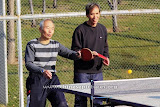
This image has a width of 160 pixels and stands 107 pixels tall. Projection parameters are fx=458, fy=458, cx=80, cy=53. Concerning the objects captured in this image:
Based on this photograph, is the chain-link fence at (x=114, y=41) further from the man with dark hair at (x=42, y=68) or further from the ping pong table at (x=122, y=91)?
the ping pong table at (x=122, y=91)

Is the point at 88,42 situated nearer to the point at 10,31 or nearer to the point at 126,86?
the point at 126,86

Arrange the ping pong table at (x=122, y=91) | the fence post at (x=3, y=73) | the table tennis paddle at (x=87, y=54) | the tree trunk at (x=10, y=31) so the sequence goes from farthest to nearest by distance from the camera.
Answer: the tree trunk at (x=10, y=31) → the fence post at (x=3, y=73) → the table tennis paddle at (x=87, y=54) → the ping pong table at (x=122, y=91)

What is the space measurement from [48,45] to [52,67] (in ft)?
0.91

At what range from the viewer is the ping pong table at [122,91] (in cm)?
498

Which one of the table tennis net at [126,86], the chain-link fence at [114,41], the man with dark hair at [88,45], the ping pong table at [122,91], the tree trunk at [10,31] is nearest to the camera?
the ping pong table at [122,91]

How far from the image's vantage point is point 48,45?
566 cm

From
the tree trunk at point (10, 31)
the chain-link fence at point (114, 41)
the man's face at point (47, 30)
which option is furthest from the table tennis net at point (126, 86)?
the tree trunk at point (10, 31)

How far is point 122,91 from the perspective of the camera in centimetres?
558

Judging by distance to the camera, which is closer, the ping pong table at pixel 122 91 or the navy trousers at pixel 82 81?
the ping pong table at pixel 122 91

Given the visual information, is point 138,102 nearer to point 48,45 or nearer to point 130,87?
point 130,87

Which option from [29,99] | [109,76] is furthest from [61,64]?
[29,99]

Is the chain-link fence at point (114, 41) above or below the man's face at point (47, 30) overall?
below

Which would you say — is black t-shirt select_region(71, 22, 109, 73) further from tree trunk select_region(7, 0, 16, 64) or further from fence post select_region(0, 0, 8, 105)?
tree trunk select_region(7, 0, 16, 64)

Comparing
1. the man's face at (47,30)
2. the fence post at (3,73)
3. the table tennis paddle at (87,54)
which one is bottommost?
the fence post at (3,73)
